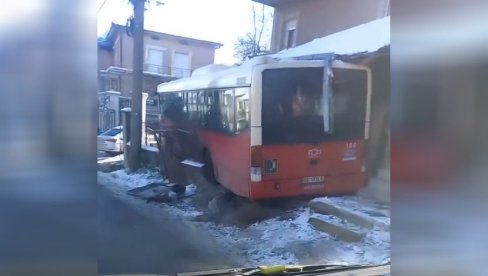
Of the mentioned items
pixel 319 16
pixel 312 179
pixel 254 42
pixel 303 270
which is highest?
pixel 319 16

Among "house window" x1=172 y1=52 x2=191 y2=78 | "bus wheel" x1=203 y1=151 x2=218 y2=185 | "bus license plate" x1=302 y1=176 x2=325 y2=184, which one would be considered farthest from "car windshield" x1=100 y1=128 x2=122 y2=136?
"bus license plate" x1=302 y1=176 x2=325 y2=184

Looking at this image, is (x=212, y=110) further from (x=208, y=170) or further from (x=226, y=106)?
(x=208, y=170)

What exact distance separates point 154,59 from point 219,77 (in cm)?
31

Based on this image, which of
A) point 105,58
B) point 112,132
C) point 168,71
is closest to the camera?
point 105,58

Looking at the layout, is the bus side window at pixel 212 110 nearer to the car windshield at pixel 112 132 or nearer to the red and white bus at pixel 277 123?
the red and white bus at pixel 277 123

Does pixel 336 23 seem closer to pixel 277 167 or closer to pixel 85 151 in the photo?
pixel 277 167

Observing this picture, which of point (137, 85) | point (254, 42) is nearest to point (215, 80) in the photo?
point (254, 42)

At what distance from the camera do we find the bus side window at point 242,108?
2008 millimetres

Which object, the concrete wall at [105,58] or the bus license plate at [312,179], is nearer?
the concrete wall at [105,58]

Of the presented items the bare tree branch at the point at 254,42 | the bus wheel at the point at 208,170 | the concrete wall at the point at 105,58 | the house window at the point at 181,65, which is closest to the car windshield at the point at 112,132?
the concrete wall at the point at 105,58

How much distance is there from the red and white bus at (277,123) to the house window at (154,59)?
9 centimetres

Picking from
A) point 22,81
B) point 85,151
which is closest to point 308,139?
point 85,151

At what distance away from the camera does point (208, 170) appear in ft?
6.78

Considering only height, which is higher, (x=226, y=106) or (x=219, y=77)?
(x=219, y=77)
